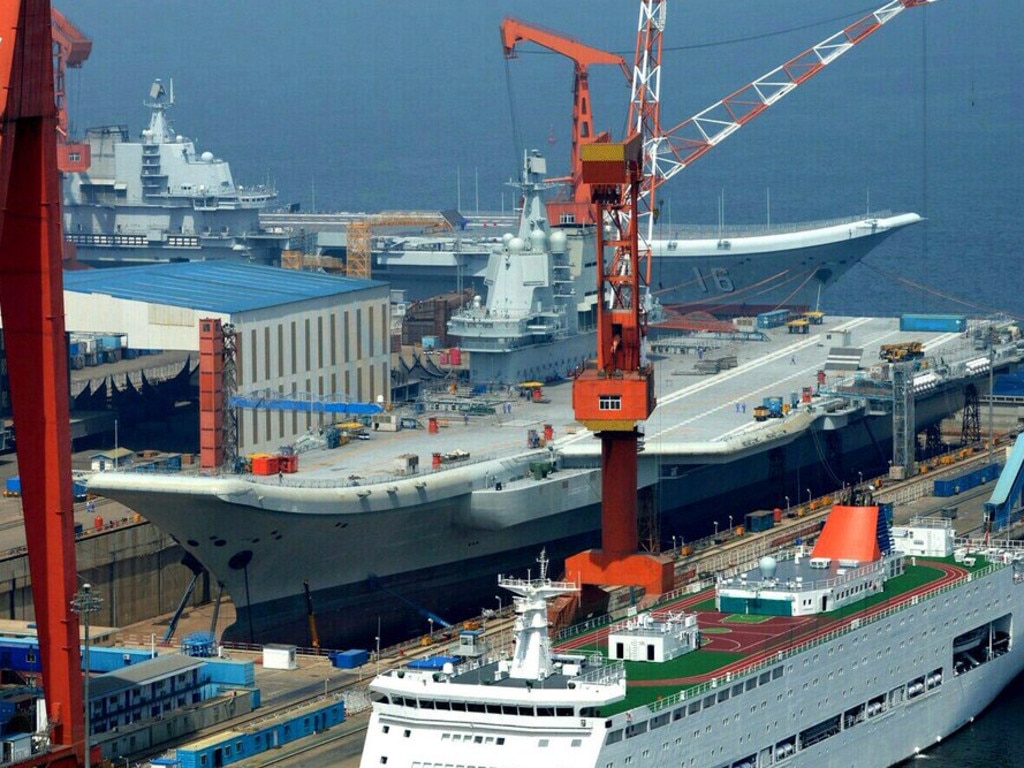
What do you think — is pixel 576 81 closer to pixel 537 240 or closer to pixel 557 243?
pixel 557 243

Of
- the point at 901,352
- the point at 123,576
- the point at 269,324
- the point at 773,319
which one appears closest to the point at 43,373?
the point at 123,576

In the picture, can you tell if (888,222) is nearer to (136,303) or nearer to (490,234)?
(490,234)

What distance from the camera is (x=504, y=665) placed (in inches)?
1457

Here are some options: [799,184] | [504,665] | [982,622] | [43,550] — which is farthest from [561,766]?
[799,184]

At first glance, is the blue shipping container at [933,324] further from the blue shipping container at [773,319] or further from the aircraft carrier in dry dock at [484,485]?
the aircraft carrier in dry dock at [484,485]

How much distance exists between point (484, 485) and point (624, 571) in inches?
316

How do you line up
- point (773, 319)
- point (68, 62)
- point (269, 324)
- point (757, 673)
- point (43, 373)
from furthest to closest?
point (68, 62), point (773, 319), point (269, 324), point (757, 673), point (43, 373)

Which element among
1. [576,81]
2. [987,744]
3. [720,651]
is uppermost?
[576,81]

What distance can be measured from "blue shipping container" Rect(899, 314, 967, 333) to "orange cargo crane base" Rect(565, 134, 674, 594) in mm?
33396

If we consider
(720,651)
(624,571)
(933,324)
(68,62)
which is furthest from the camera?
(68,62)

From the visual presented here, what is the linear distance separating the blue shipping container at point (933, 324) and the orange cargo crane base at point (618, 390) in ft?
110

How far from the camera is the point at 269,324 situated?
62.9 metres

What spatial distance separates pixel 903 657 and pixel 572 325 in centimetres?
2807

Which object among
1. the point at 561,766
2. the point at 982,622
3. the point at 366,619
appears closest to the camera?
the point at 561,766
